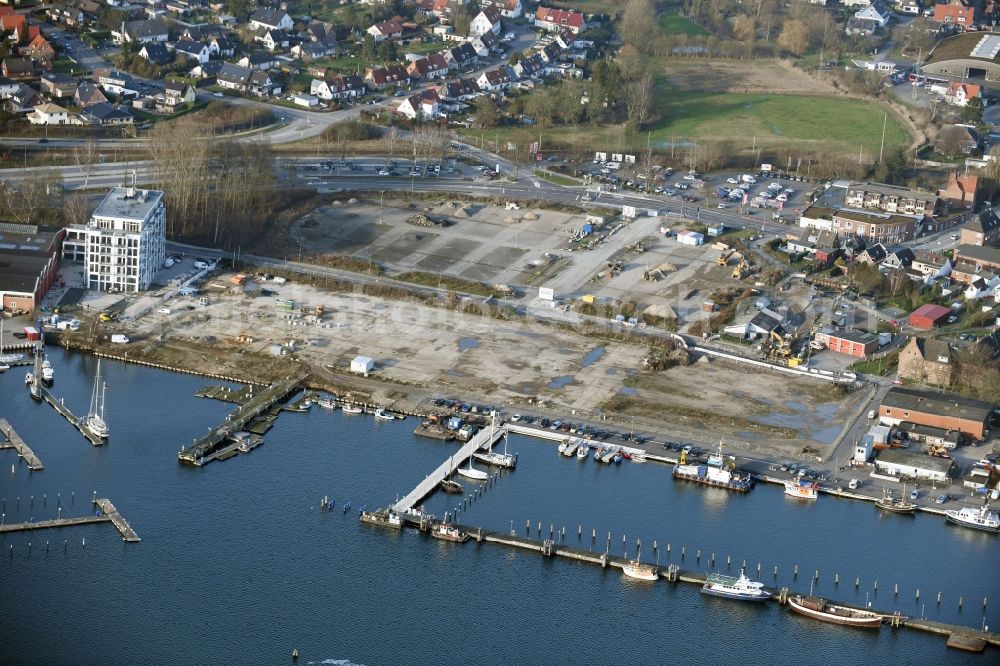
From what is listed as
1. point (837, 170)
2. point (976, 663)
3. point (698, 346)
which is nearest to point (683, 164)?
point (837, 170)

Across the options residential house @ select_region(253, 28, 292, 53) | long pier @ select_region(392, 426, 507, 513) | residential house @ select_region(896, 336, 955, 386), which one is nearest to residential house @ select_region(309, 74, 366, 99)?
residential house @ select_region(253, 28, 292, 53)

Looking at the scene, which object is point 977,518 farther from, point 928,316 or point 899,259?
point 899,259

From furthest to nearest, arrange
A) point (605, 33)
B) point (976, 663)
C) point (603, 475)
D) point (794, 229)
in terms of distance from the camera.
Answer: point (605, 33) → point (794, 229) → point (603, 475) → point (976, 663)

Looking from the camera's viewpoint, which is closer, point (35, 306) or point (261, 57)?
point (35, 306)

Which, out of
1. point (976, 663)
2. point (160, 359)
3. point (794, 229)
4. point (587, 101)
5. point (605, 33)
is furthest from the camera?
point (605, 33)

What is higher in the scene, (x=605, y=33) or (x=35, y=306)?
(x=605, y=33)

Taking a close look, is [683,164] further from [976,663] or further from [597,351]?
[976,663]
